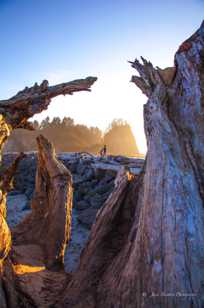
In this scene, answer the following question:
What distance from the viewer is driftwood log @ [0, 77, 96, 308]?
258 centimetres

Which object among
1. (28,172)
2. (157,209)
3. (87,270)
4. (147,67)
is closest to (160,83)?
(147,67)

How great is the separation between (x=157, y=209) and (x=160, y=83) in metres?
1.45

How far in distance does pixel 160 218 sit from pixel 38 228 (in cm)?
273

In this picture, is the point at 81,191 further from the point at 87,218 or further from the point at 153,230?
the point at 153,230

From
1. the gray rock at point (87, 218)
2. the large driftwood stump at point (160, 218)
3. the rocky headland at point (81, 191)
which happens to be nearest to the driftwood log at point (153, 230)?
the large driftwood stump at point (160, 218)

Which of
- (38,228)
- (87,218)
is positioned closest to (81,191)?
(87,218)

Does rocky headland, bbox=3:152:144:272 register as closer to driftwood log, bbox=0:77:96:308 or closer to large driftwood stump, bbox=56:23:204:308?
driftwood log, bbox=0:77:96:308

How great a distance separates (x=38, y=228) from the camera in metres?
4.34

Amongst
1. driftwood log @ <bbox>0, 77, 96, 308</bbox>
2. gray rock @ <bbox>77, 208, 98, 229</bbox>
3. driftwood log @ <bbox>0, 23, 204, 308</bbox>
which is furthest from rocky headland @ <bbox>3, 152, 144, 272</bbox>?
driftwood log @ <bbox>0, 23, 204, 308</bbox>

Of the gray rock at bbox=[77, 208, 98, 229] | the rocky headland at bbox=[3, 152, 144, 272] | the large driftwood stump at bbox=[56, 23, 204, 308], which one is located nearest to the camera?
the large driftwood stump at bbox=[56, 23, 204, 308]

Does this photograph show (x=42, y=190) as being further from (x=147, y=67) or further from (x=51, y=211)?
(x=147, y=67)

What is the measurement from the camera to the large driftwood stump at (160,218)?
1.90 meters

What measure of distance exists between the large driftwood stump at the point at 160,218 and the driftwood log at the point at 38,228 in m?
0.43

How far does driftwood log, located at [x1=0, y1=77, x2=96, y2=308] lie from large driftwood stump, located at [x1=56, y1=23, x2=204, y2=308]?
0.43 meters
